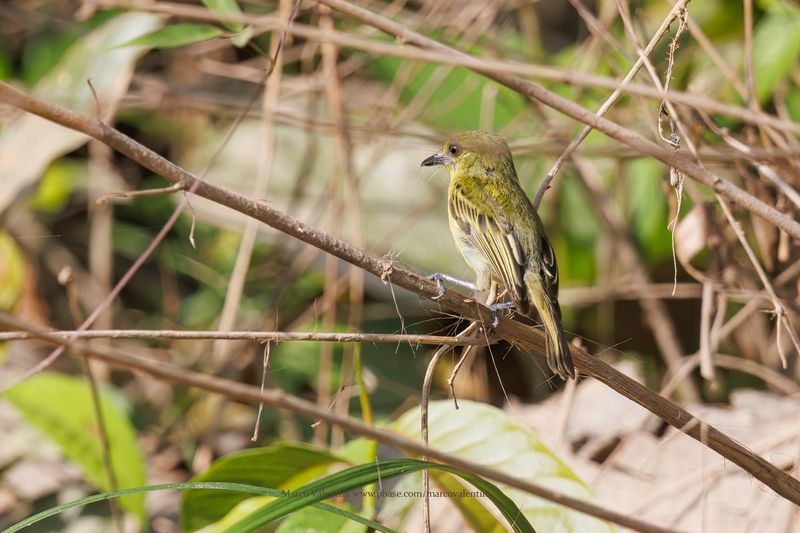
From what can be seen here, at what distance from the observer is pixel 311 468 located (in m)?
2.79

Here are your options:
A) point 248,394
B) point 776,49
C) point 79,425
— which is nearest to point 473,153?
point 776,49

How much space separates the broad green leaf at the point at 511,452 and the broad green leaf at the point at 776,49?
1.96 m

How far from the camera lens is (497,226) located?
3.00 meters

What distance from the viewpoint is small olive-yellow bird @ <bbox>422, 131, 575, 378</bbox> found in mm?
2729

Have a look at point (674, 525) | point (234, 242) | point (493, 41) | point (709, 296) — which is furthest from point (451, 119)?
point (674, 525)

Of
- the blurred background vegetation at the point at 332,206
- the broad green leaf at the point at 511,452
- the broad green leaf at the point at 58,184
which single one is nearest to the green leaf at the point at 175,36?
the blurred background vegetation at the point at 332,206

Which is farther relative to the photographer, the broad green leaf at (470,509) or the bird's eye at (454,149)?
the bird's eye at (454,149)

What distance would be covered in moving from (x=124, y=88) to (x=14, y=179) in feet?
2.11

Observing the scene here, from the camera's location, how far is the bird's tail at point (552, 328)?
2.07m

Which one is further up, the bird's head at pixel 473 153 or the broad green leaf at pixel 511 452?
the bird's head at pixel 473 153

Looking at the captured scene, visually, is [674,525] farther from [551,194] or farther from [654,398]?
[551,194]

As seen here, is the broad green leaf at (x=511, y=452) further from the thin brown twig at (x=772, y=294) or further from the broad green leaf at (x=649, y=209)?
the broad green leaf at (x=649, y=209)

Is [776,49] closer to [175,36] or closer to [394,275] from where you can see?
[175,36]

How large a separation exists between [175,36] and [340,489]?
1520 millimetres
